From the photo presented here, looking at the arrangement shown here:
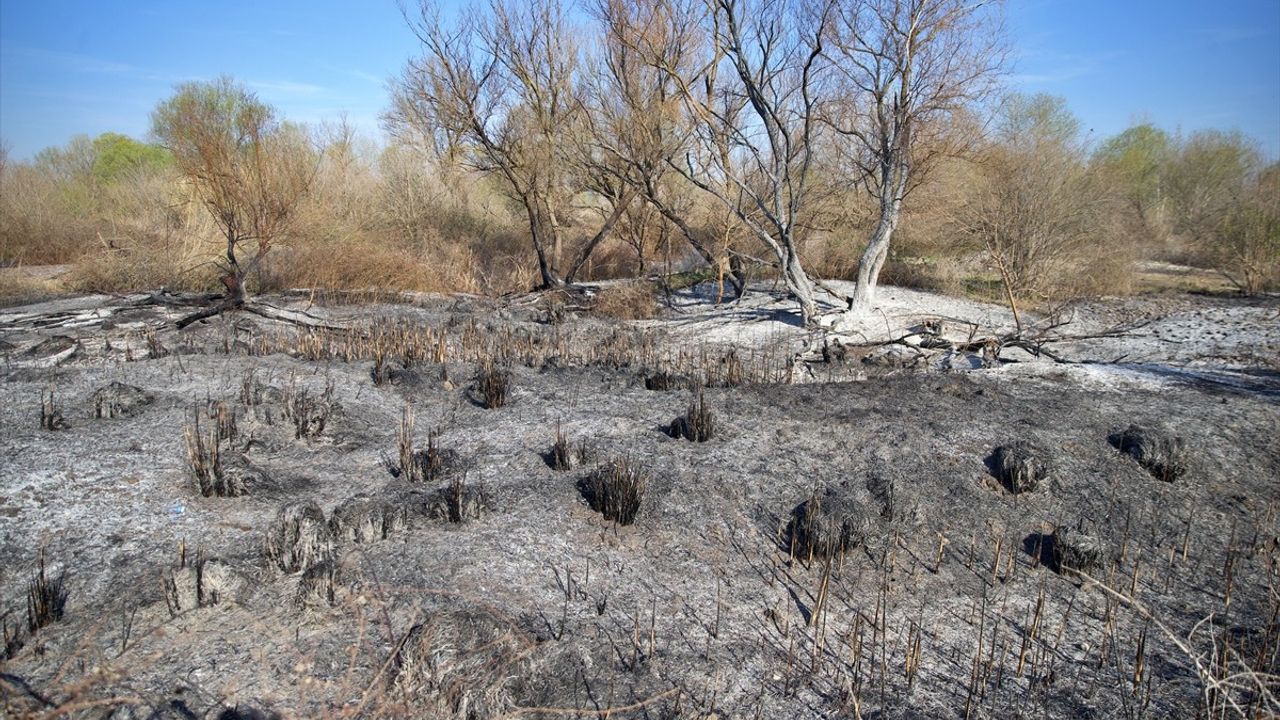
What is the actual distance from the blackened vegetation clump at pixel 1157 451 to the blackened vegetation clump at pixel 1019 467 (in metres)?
0.76

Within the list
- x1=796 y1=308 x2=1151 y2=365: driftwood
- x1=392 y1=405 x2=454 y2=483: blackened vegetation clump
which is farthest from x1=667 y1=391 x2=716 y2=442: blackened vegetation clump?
x1=796 y1=308 x2=1151 y2=365: driftwood

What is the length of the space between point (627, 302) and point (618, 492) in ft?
27.2

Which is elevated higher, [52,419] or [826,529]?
[52,419]

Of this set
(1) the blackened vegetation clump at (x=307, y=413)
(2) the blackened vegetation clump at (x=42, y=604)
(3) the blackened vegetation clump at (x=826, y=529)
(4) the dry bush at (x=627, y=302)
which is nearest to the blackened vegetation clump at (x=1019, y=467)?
(3) the blackened vegetation clump at (x=826, y=529)

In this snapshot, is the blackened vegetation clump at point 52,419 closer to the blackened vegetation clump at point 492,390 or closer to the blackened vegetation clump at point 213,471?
the blackened vegetation clump at point 213,471

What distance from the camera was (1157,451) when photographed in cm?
555

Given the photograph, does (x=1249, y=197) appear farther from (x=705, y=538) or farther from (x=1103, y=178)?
(x=705, y=538)

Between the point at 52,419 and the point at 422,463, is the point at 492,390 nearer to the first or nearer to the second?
the point at 422,463

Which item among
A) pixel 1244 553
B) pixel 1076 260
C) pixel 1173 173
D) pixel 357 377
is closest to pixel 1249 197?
pixel 1076 260

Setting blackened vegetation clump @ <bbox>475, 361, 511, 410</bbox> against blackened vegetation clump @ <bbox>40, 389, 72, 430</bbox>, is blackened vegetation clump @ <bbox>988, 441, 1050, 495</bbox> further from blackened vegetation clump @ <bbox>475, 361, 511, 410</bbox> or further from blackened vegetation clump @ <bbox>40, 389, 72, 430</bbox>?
blackened vegetation clump @ <bbox>40, 389, 72, 430</bbox>

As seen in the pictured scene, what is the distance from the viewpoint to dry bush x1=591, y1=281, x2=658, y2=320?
1267 centimetres

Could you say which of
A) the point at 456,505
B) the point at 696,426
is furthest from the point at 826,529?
the point at 456,505

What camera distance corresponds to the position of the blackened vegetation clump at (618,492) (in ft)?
15.6

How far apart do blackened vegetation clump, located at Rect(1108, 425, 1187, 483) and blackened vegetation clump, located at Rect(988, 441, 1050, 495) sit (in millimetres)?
762
